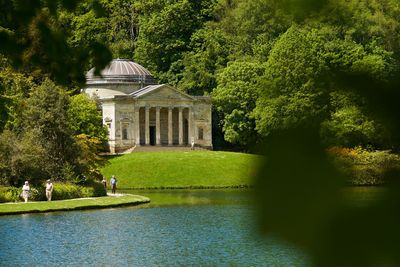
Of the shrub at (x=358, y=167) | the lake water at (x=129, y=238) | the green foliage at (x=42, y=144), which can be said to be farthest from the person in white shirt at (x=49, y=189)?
the shrub at (x=358, y=167)

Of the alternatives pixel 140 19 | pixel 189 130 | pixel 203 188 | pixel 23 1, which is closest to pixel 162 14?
pixel 140 19

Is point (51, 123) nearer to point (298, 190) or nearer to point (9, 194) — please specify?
point (9, 194)

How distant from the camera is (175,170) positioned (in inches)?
2127

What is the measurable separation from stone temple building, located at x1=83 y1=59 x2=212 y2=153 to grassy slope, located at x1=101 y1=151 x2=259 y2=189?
650 centimetres

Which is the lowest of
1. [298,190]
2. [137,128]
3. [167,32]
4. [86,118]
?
[298,190]

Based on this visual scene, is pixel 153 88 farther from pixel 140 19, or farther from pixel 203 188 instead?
pixel 203 188

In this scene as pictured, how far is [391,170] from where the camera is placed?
45.9 inches

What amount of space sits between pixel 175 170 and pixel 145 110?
559 inches

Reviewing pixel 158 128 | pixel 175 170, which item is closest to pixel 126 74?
pixel 158 128

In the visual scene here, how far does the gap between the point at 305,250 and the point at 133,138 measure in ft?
212

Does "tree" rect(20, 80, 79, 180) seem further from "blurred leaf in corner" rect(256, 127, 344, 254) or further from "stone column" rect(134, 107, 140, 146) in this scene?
"blurred leaf in corner" rect(256, 127, 344, 254)

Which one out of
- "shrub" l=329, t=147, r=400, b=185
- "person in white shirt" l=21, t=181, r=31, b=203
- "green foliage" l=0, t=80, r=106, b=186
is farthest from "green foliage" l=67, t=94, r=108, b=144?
"shrub" l=329, t=147, r=400, b=185

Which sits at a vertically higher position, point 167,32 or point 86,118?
point 167,32

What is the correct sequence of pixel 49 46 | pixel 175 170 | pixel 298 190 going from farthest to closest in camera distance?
pixel 175 170
pixel 49 46
pixel 298 190
